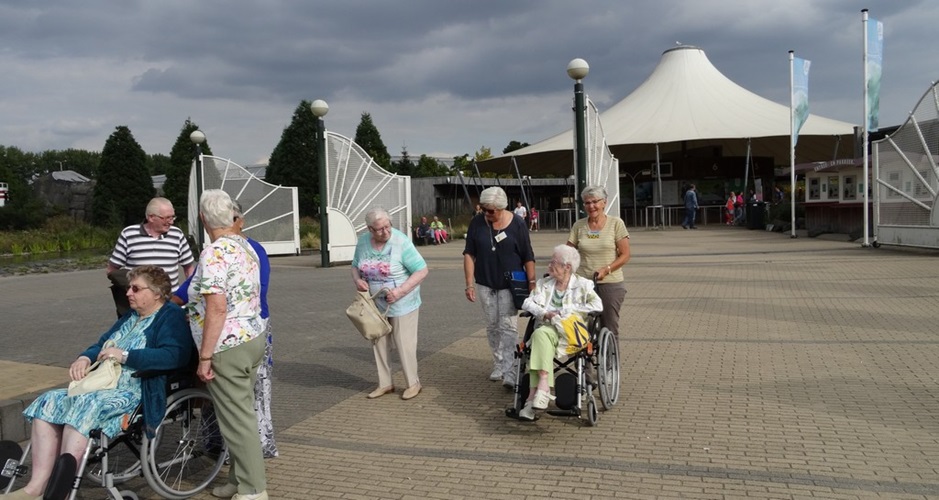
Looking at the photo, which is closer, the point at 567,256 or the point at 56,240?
the point at 567,256

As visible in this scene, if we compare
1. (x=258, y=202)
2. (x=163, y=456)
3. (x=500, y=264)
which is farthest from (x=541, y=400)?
(x=258, y=202)

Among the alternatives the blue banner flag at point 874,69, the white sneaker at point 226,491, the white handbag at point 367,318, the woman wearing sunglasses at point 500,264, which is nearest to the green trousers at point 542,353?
the woman wearing sunglasses at point 500,264

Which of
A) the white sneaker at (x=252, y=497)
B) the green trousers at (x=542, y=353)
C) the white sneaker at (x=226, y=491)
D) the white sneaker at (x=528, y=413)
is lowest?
the white sneaker at (x=226, y=491)

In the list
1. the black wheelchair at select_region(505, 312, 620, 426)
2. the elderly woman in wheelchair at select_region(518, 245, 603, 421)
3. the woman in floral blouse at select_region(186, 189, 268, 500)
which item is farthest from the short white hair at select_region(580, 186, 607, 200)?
the woman in floral blouse at select_region(186, 189, 268, 500)

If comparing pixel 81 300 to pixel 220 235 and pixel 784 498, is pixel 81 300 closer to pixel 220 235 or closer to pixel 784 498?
pixel 220 235

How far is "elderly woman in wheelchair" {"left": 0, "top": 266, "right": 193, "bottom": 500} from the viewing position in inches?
148

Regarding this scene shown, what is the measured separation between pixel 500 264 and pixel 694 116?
33672 mm

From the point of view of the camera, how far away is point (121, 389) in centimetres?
399

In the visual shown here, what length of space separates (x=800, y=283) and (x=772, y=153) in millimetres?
33780

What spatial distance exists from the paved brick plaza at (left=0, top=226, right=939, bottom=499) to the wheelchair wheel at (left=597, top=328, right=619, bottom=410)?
118 millimetres

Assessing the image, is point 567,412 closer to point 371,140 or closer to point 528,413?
point 528,413

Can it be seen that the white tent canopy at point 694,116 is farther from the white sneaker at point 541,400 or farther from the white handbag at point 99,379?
the white handbag at point 99,379

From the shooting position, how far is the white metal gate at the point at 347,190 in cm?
1909

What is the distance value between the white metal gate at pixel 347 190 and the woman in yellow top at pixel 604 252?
12624 mm
